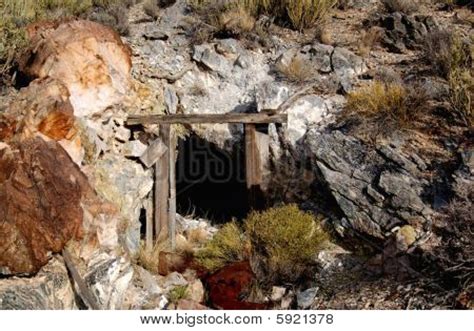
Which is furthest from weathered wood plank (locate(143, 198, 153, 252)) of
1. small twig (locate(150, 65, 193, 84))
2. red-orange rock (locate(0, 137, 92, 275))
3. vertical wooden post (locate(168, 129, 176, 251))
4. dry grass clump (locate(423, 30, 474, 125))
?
dry grass clump (locate(423, 30, 474, 125))

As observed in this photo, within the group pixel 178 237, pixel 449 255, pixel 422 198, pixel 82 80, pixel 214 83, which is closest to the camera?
pixel 449 255

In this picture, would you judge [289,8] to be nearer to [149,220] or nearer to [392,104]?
[392,104]

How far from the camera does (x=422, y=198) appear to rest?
6578 mm

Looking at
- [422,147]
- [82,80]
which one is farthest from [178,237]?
[422,147]

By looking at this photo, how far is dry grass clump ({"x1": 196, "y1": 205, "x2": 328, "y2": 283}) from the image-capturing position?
21.6 feet

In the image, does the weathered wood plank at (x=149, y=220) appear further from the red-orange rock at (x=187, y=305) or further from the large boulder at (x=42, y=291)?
the large boulder at (x=42, y=291)

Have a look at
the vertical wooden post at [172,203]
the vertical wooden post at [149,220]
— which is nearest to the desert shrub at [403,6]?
the vertical wooden post at [172,203]

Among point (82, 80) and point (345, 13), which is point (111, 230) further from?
point (345, 13)

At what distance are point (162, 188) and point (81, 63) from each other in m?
2.21

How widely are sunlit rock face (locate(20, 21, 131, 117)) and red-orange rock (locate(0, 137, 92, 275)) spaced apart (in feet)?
4.86

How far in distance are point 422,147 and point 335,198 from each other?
1345mm

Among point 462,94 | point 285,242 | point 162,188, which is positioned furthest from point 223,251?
point 462,94

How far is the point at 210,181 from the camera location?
9625 mm

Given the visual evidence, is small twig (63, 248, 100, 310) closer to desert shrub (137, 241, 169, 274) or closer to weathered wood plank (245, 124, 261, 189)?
desert shrub (137, 241, 169, 274)
